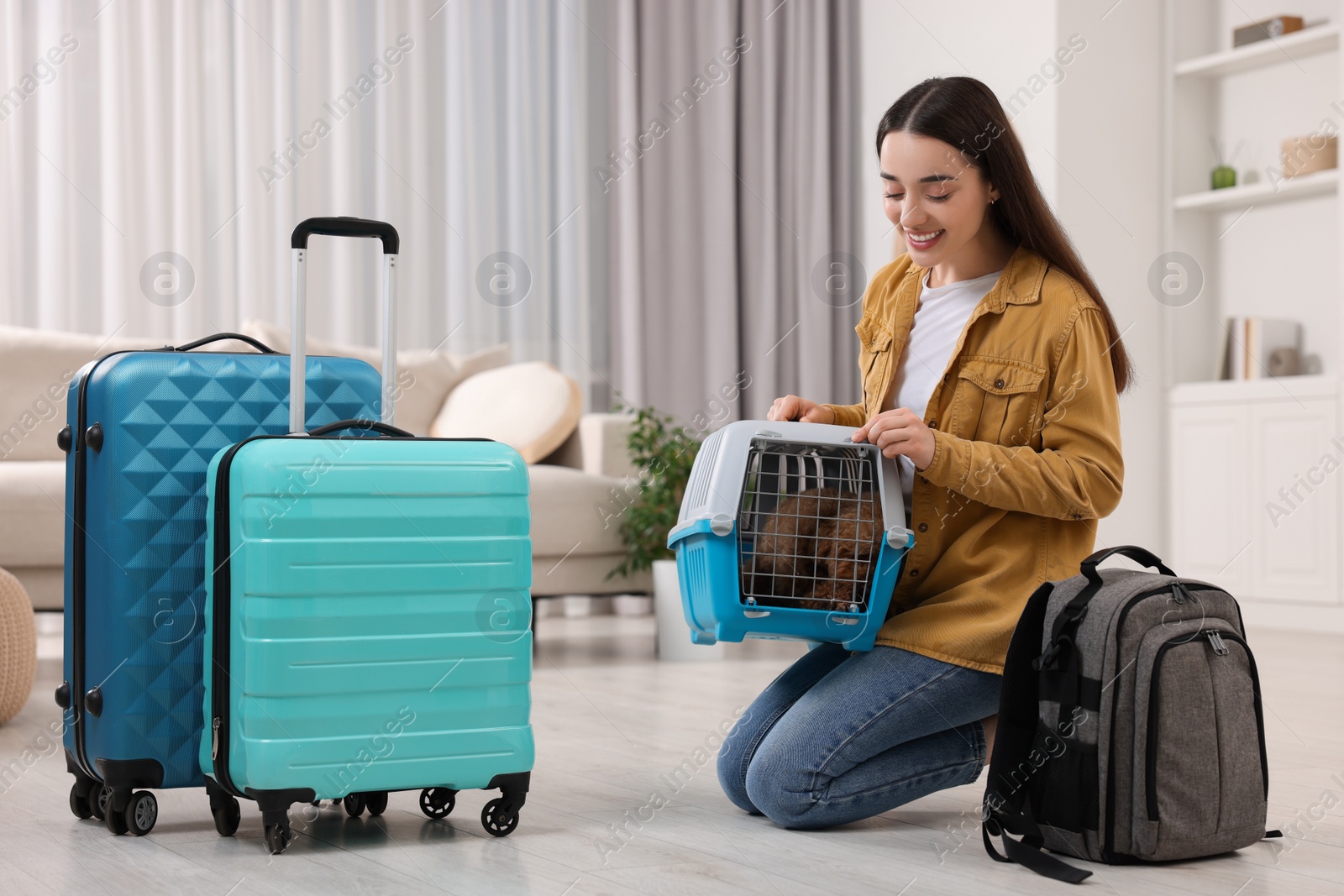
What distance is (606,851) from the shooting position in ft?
4.47

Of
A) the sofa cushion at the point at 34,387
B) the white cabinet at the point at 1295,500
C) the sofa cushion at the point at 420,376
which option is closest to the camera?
the sofa cushion at the point at 34,387

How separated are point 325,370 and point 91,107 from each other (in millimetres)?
2884

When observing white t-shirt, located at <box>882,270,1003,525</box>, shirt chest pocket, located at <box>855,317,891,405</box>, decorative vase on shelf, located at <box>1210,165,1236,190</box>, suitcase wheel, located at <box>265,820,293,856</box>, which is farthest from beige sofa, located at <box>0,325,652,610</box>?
decorative vase on shelf, located at <box>1210,165,1236,190</box>

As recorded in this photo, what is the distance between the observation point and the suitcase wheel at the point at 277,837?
1.31 metres

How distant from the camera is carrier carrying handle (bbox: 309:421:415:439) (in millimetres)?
1368

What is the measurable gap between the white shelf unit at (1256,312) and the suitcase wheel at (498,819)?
309cm

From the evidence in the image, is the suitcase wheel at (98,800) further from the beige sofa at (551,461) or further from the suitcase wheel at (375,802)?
the beige sofa at (551,461)

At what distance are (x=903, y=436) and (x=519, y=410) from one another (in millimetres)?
2085

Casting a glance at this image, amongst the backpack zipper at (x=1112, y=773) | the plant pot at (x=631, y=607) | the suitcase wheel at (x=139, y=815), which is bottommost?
the plant pot at (x=631, y=607)

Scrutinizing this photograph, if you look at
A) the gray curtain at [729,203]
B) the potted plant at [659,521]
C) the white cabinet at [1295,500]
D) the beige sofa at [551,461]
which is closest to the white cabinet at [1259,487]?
the white cabinet at [1295,500]

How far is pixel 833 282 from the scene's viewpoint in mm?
4953

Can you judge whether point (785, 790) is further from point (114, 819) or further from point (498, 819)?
point (114, 819)

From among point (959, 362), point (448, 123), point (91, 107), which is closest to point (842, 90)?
point (448, 123)

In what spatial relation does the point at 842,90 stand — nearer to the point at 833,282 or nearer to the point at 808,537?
the point at 833,282
